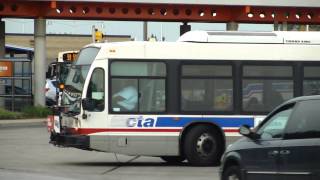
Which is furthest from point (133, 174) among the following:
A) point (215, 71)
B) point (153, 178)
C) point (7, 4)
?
point (7, 4)

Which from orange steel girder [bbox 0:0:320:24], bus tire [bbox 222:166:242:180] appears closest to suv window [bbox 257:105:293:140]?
bus tire [bbox 222:166:242:180]

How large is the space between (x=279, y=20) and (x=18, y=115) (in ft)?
45.6

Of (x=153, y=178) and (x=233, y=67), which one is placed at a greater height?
(x=233, y=67)

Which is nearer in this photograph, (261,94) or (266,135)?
(266,135)

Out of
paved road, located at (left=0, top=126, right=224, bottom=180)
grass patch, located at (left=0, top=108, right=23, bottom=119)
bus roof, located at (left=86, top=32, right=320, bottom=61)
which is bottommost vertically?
paved road, located at (left=0, top=126, right=224, bottom=180)

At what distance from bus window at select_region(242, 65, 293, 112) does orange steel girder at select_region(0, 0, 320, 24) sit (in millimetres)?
19415

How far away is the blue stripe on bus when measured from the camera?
1683 cm

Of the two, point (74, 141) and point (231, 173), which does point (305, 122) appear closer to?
point (231, 173)

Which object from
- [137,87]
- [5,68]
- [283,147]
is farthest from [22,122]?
[283,147]

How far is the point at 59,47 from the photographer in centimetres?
8094

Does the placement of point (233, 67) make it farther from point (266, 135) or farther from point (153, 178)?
point (266, 135)

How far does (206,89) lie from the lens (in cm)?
1706

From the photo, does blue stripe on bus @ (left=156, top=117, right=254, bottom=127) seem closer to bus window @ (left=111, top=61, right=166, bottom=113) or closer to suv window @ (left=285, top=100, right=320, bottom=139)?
bus window @ (left=111, top=61, right=166, bottom=113)

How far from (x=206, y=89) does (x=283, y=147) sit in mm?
7538
